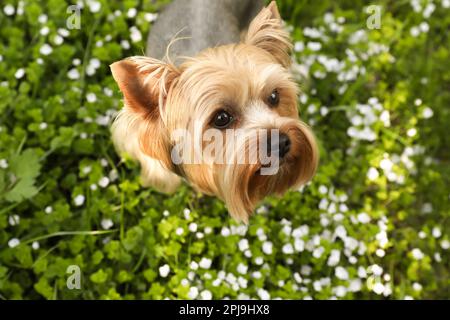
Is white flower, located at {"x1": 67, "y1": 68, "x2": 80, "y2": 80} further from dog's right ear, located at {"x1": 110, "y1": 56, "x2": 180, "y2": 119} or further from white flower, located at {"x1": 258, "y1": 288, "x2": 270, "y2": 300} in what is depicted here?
white flower, located at {"x1": 258, "y1": 288, "x2": 270, "y2": 300}

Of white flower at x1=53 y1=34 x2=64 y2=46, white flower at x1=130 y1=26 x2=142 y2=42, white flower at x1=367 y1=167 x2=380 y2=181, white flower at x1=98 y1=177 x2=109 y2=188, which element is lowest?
white flower at x1=98 y1=177 x2=109 y2=188

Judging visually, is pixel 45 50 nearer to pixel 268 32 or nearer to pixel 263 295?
pixel 268 32

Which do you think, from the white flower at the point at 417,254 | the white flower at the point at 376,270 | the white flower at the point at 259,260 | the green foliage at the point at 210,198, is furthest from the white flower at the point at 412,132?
the white flower at the point at 259,260

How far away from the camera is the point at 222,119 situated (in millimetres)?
2637

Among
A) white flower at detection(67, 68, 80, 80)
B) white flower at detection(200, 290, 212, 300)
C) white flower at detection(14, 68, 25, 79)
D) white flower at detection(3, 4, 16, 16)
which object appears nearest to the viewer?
white flower at detection(200, 290, 212, 300)

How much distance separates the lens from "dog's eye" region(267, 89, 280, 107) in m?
2.76

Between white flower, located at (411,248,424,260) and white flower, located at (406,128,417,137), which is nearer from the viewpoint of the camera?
white flower, located at (411,248,424,260)

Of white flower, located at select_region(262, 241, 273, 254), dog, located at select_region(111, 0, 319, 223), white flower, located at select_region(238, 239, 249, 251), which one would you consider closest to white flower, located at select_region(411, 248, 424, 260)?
white flower, located at select_region(262, 241, 273, 254)

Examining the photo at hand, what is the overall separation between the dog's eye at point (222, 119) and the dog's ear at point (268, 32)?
398 mm

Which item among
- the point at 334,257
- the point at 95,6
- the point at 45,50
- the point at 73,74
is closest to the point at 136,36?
the point at 95,6

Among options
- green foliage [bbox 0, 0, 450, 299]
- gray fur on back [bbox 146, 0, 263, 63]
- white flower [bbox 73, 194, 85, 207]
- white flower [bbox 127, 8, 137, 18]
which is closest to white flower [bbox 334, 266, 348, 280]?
green foliage [bbox 0, 0, 450, 299]

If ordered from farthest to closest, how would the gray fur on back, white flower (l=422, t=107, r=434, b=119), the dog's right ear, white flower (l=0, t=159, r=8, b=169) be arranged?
white flower (l=422, t=107, r=434, b=119) < white flower (l=0, t=159, r=8, b=169) < the gray fur on back < the dog's right ear

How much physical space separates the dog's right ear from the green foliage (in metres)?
1.15

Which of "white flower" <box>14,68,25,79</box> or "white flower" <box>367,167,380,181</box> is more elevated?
"white flower" <box>14,68,25,79</box>
